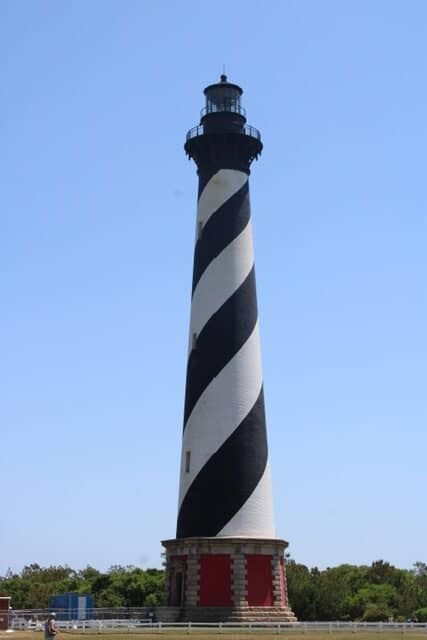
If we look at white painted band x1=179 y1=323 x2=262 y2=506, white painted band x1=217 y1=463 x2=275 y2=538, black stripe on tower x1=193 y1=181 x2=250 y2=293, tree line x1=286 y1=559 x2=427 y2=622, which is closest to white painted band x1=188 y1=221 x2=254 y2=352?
black stripe on tower x1=193 y1=181 x2=250 y2=293

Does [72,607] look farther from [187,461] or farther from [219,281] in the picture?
[219,281]

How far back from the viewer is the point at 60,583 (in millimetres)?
61969

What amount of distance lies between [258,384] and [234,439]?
264cm

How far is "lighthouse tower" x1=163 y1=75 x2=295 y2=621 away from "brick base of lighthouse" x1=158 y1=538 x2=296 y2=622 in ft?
0.12

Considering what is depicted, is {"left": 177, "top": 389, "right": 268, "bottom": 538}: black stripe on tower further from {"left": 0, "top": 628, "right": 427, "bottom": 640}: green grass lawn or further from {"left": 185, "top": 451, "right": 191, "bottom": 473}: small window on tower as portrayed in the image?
{"left": 0, "top": 628, "right": 427, "bottom": 640}: green grass lawn

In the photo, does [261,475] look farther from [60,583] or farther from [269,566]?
[60,583]

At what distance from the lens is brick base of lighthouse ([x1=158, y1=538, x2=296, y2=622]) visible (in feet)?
104

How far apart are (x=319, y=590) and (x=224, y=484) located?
15.4 meters

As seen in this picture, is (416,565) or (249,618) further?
(416,565)

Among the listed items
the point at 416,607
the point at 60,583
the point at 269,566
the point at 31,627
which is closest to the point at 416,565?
the point at 416,607

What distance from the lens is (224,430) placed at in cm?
3359

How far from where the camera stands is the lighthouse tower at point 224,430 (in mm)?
32219

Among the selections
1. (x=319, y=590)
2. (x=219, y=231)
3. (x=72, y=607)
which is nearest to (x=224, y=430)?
(x=219, y=231)

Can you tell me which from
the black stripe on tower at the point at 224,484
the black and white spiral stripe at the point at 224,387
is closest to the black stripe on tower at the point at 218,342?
the black and white spiral stripe at the point at 224,387
